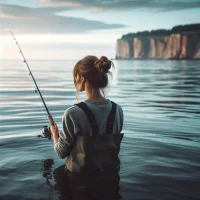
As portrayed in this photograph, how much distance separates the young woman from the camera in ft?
14.8

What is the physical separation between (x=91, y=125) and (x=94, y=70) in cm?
73

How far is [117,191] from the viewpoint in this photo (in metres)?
4.88

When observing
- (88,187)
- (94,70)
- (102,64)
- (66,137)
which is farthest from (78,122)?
(88,187)

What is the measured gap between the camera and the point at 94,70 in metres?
→ 4.53

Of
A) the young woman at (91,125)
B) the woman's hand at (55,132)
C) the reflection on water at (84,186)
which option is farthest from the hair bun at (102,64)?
the reflection on water at (84,186)

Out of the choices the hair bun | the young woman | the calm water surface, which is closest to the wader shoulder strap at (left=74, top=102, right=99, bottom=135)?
the young woman

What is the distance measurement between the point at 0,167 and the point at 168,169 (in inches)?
114

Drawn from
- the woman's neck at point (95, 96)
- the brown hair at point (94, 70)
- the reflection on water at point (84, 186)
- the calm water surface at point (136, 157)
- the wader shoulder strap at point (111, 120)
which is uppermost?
the brown hair at point (94, 70)

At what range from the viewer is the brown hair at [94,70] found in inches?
177

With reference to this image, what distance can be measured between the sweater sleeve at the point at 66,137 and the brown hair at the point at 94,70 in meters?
0.50

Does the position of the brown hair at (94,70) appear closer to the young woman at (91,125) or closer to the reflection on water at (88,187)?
the young woman at (91,125)

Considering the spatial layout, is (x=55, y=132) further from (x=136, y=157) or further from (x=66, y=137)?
(x=136, y=157)

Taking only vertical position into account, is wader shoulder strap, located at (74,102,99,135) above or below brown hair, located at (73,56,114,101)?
below

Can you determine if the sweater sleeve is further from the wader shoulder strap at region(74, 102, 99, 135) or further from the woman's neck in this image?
the woman's neck
